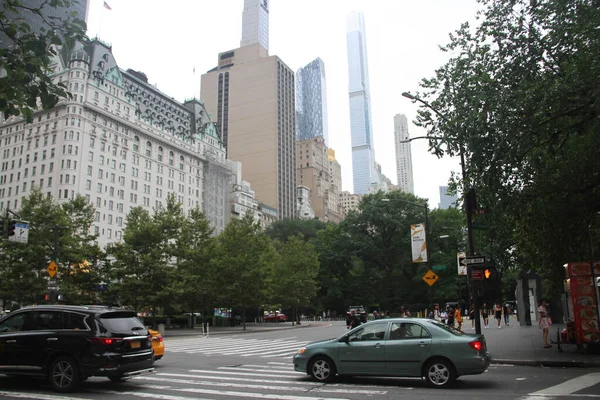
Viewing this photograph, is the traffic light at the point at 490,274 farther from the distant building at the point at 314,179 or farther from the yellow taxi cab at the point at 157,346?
the distant building at the point at 314,179

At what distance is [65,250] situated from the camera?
3853cm

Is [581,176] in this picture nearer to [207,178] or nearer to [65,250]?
[65,250]

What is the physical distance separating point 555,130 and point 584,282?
5.70 m

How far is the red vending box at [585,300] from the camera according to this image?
16250 millimetres

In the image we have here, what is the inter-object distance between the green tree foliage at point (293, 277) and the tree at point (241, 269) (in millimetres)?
4725

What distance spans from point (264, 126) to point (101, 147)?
7546 cm

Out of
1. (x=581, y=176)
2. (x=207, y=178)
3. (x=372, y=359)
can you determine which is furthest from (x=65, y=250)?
(x=207, y=178)

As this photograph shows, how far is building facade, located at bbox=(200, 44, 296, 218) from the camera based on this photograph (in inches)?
6235

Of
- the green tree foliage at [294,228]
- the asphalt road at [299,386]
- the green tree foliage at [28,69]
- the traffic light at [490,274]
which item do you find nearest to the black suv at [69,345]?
the asphalt road at [299,386]

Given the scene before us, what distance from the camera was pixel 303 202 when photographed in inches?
7008

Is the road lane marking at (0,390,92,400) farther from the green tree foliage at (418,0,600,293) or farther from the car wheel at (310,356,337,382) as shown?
the green tree foliage at (418,0,600,293)

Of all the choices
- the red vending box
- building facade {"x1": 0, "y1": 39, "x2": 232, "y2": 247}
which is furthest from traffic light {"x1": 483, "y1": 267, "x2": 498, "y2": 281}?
building facade {"x1": 0, "y1": 39, "x2": 232, "y2": 247}

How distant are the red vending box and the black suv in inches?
568

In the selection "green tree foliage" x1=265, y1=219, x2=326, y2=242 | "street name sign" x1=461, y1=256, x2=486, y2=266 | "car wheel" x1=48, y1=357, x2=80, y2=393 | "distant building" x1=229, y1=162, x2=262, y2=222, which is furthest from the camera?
"distant building" x1=229, y1=162, x2=262, y2=222
